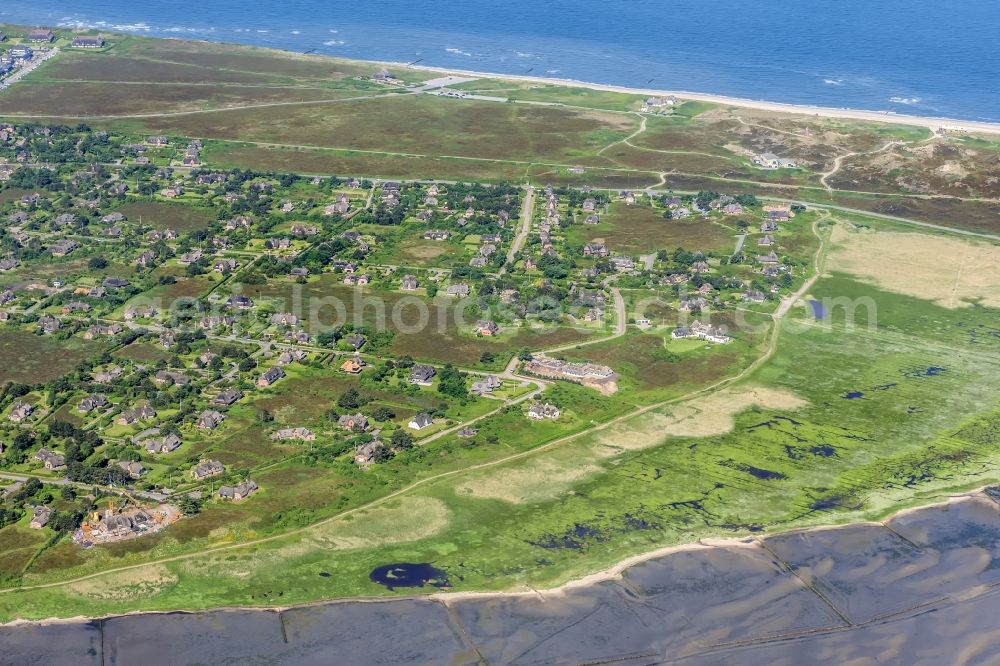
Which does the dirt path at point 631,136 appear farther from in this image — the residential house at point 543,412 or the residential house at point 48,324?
the residential house at point 48,324

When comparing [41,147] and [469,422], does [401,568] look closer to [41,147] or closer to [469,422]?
[469,422]

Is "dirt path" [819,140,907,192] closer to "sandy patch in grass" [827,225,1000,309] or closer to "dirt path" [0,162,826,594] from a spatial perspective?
"sandy patch in grass" [827,225,1000,309]

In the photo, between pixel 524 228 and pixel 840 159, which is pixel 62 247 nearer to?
pixel 524 228

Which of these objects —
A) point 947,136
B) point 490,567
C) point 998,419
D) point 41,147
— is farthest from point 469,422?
point 947,136

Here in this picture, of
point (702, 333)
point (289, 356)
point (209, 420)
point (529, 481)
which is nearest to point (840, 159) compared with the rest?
point (702, 333)

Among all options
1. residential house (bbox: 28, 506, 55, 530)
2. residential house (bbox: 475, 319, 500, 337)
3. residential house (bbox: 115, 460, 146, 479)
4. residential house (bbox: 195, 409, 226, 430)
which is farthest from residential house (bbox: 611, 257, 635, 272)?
residential house (bbox: 28, 506, 55, 530)

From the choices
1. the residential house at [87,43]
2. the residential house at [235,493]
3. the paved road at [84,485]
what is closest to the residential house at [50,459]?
the paved road at [84,485]
